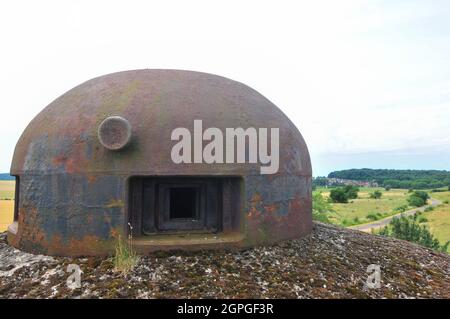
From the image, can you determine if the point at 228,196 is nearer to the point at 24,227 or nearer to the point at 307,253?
the point at 307,253

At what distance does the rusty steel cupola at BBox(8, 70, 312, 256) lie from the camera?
4992 mm

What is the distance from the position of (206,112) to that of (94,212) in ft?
7.41

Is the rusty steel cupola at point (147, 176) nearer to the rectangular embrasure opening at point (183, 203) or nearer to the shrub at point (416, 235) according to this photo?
the rectangular embrasure opening at point (183, 203)

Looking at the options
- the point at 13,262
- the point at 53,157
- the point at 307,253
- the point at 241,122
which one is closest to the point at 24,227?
the point at 13,262

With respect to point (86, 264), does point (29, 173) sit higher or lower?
higher

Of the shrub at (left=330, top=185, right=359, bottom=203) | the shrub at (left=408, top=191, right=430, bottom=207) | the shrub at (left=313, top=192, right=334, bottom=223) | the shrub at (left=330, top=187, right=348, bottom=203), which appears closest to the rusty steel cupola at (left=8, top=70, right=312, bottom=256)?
the shrub at (left=313, top=192, right=334, bottom=223)

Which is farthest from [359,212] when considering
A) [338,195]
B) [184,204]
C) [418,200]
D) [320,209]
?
[184,204]

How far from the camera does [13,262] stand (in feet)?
16.6

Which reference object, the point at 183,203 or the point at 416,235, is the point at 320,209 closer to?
the point at 416,235

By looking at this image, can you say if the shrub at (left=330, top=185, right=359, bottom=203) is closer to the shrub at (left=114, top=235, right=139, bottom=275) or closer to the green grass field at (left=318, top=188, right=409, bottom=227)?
the green grass field at (left=318, top=188, right=409, bottom=227)

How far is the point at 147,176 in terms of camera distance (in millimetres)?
5039

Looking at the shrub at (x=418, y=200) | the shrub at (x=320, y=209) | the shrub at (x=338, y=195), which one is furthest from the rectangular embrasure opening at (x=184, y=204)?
the shrub at (x=418, y=200)

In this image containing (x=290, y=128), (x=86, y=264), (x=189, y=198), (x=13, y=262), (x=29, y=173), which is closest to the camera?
(x=86, y=264)

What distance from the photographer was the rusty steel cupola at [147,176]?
4992 millimetres
